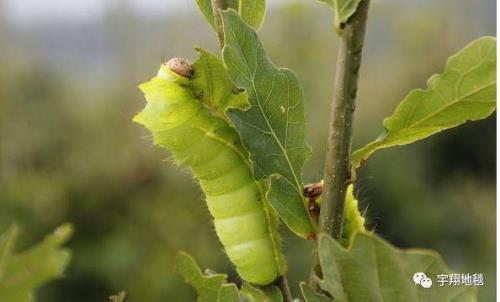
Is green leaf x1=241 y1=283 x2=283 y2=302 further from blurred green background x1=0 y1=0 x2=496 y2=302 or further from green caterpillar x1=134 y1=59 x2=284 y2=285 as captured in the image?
blurred green background x1=0 y1=0 x2=496 y2=302

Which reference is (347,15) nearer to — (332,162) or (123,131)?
(332,162)

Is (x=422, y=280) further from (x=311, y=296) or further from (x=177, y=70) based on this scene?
(x=177, y=70)

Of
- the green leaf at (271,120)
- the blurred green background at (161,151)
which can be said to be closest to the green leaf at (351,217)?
the green leaf at (271,120)

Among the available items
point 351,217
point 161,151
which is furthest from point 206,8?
point 161,151

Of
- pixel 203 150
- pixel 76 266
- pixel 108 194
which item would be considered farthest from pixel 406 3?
pixel 203 150

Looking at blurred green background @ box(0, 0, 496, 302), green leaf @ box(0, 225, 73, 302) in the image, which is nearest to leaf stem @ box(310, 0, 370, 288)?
green leaf @ box(0, 225, 73, 302)

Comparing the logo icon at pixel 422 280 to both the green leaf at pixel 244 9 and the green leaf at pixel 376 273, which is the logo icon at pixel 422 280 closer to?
the green leaf at pixel 376 273

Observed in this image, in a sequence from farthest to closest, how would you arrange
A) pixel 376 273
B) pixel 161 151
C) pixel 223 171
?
pixel 161 151 → pixel 223 171 → pixel 376 273
